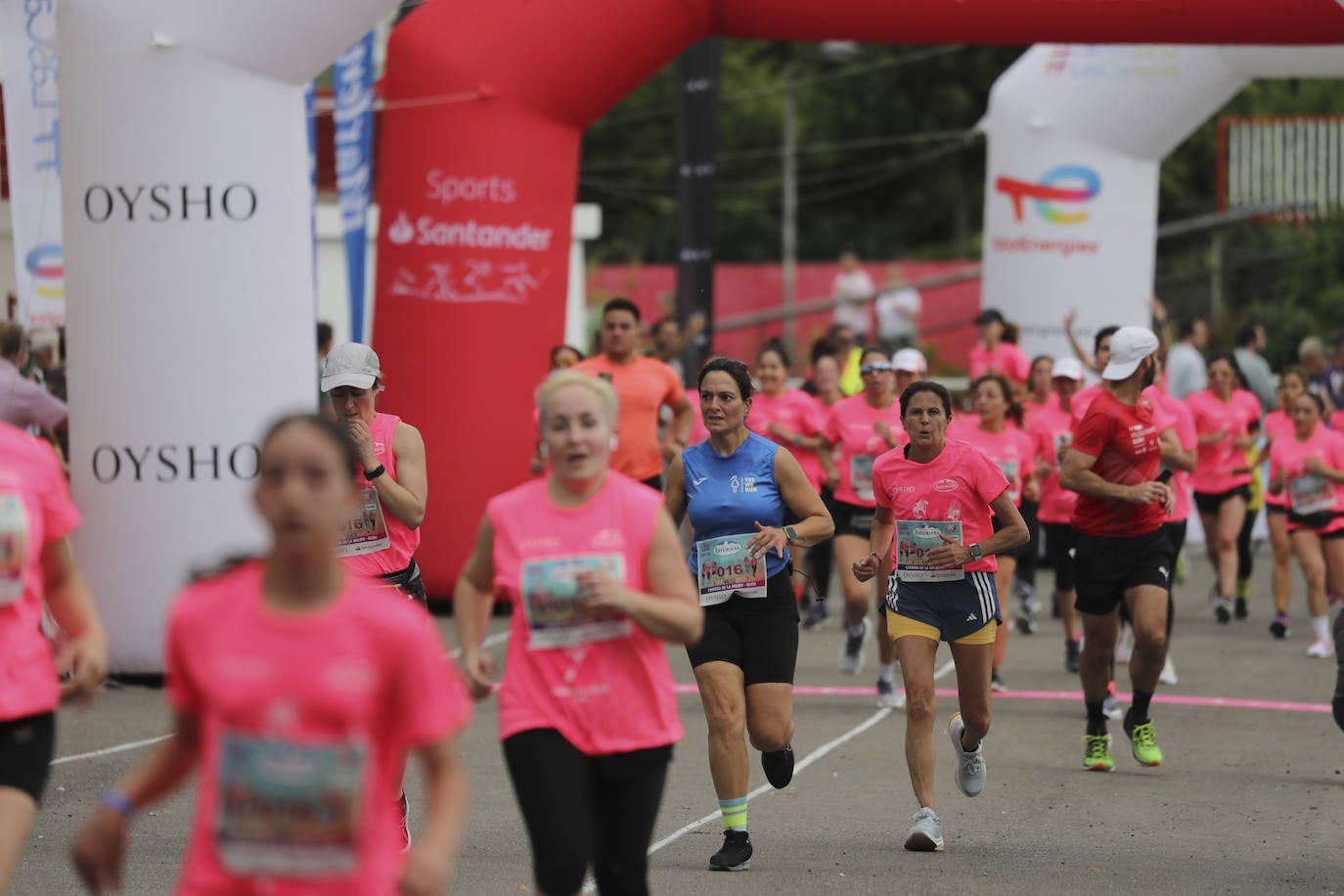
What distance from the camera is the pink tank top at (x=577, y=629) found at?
14.7 feet

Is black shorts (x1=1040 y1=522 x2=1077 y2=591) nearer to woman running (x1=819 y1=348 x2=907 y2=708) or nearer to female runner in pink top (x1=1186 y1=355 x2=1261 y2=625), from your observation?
woman running (x1=819 y1=348 x2=907 y2=708)

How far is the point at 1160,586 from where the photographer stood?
344 inches

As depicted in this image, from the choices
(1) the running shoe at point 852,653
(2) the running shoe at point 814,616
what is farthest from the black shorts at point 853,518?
(2) the running shoe at point 814,616

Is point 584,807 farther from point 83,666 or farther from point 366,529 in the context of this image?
point 366,529

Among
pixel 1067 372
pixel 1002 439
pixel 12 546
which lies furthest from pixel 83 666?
pixel 1067 372

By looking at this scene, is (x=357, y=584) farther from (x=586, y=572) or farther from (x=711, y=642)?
(x=711, y=642)

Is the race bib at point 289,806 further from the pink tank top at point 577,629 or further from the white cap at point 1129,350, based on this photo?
the white cap at point 1129,350

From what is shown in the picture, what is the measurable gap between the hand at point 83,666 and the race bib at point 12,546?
0.19 m

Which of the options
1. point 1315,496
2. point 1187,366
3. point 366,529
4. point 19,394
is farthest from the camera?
point 1187,366

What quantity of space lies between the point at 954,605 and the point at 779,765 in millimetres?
939

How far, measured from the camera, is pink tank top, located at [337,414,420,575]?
21.5ft

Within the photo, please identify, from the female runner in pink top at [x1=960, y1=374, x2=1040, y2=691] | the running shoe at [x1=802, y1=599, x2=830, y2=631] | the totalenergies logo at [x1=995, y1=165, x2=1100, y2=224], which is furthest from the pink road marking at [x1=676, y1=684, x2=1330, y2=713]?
the totalenergies logo at [x1=995, y1=165, x2=1100, y2=224]

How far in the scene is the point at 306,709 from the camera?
3365 millimetres

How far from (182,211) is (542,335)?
140 inches
